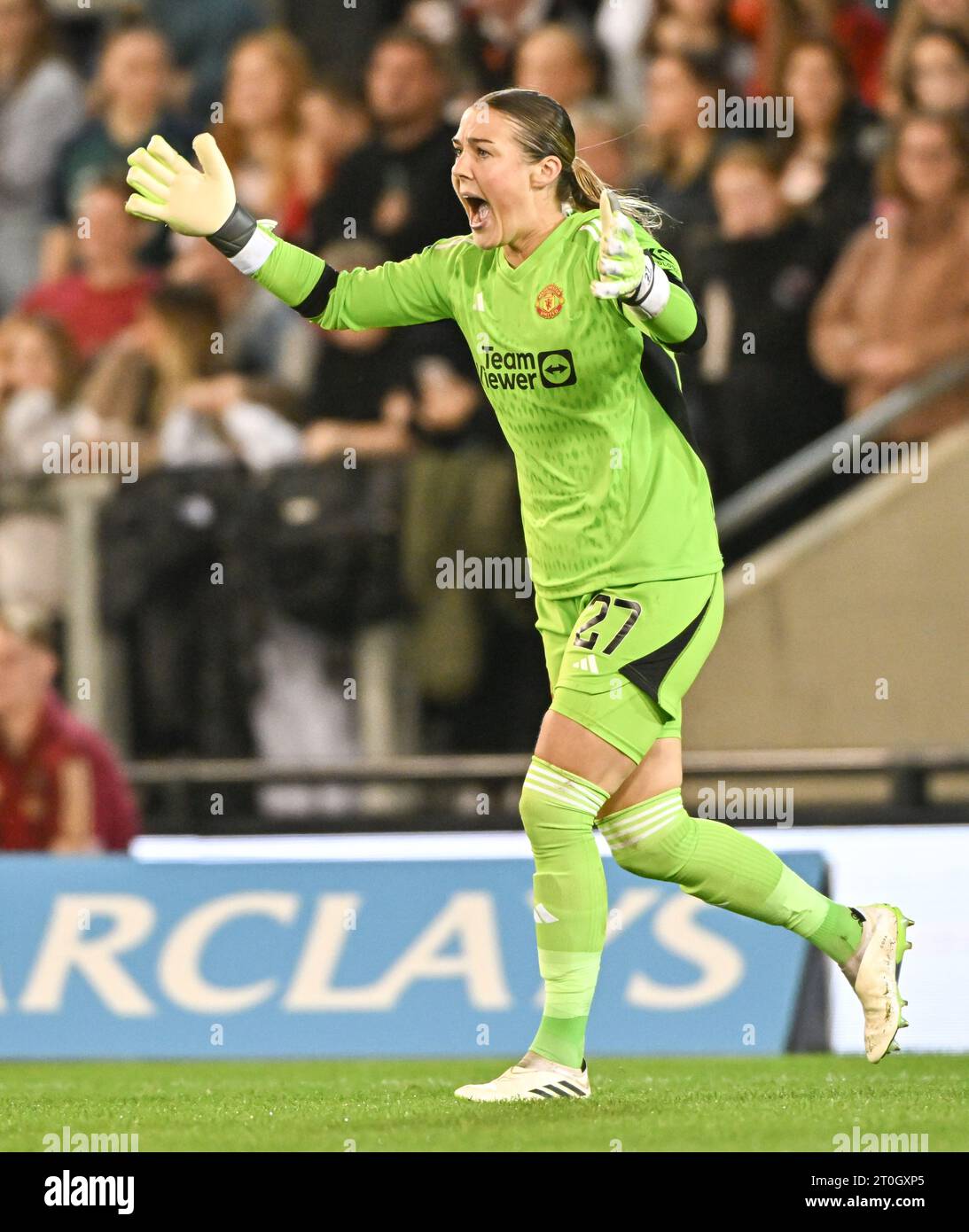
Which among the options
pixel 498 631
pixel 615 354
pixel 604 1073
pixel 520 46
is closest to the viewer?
pixel 615 354

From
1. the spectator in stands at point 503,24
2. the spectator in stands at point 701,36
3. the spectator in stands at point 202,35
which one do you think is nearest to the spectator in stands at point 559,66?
the spectator in stands at point 503,24

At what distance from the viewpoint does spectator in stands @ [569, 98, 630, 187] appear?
9484mm

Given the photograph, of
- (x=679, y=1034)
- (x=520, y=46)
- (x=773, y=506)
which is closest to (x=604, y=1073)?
(x=679, y=1034)

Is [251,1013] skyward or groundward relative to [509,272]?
groundward

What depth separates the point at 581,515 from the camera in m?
5.00

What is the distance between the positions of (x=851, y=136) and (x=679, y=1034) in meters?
4.44

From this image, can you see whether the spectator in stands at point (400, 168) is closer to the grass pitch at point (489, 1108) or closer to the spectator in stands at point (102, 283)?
the spectator in stands at point (102, 283)

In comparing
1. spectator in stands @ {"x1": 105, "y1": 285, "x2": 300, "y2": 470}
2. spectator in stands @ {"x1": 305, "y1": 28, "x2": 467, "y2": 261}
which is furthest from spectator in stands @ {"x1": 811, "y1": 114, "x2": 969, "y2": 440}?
spectator in stands @ {"x1": 105, "y1": 285, "x2": 300, "y2": 470}

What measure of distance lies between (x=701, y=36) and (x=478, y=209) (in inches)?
206

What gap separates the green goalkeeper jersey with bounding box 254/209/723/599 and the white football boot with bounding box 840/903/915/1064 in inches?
40.6

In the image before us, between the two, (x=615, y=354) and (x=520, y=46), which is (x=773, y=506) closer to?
(x=520, y=46)

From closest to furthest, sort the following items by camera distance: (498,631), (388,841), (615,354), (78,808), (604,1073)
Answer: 1. (615,354)
2. (604,1073)
3. (388,841)
4. (78,808)
5. (498,631)

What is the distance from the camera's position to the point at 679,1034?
7.11 meters

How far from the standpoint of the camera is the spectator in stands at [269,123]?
33.9 feet
